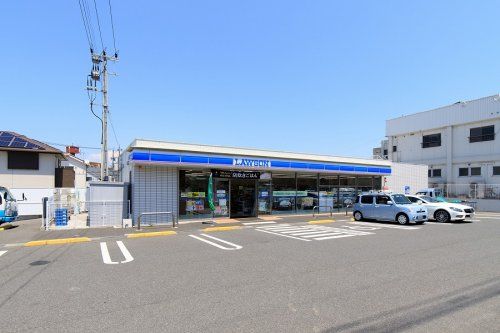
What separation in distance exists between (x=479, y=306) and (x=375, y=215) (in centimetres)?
1444

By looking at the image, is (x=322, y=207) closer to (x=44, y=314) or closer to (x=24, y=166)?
(x=44, y=314)

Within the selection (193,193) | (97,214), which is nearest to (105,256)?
(97,214)

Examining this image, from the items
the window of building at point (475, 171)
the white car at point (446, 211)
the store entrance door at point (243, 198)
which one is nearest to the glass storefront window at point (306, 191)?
the store entrance door at point (243, 198)

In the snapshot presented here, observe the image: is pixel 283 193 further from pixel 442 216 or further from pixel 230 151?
pixel 442 216

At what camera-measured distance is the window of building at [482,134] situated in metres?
34.4

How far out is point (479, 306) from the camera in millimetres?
5465

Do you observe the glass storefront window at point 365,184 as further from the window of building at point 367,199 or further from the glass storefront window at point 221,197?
the glass storefront window at point 221,197

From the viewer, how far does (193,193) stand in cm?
1892

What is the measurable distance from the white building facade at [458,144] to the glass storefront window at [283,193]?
1954 cm

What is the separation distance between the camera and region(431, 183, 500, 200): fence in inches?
1172

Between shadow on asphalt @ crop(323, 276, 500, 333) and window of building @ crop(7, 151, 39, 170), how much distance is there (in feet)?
93.6

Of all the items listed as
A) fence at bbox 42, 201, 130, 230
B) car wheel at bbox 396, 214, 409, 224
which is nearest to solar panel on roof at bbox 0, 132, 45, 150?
fence at bbox 42, 201, 130, 230

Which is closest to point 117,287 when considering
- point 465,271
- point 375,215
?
point 465,271

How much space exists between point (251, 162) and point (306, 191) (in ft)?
18.4
